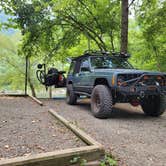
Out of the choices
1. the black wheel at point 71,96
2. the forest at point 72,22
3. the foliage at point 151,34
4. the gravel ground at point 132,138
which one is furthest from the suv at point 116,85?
the foliage at point 151,34

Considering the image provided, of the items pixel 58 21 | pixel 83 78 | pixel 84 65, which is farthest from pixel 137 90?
pixel 58 21

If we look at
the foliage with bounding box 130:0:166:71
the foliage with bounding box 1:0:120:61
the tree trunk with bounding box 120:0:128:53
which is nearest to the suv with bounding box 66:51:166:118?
the tree trunk with bounding box 120:0:128:53

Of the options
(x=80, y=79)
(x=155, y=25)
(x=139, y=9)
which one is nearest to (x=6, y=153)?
(x=80, y=79)

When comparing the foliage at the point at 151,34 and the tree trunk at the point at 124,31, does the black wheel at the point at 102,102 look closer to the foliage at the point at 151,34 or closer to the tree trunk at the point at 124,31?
the tree trunk at the point at 124,31

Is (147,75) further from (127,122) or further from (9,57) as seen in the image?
(9,57)

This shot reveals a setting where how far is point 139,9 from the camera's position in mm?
12109

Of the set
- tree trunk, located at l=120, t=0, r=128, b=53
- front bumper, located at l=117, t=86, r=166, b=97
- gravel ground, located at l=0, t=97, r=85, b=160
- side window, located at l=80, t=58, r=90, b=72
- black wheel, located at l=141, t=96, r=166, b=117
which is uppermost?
tree trunk, located at l=120, t=0, r=128, b=53

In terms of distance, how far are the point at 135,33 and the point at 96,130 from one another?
46.1ft

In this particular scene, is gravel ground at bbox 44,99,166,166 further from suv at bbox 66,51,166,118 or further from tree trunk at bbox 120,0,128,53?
tree trunk at bbox 120,0,128,53

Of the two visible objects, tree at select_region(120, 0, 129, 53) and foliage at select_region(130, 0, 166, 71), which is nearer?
tree at select_region(120, 0, 129, 53)

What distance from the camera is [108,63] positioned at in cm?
743

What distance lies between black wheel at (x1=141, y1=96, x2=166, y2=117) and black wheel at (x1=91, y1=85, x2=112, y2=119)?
1.25 meters

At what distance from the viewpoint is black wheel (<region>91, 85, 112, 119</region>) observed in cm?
596

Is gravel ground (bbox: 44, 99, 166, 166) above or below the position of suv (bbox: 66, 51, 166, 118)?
below
